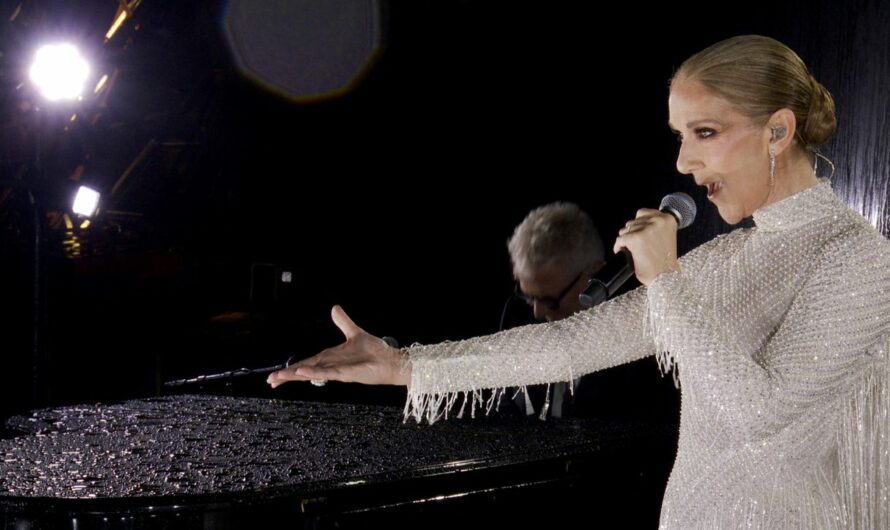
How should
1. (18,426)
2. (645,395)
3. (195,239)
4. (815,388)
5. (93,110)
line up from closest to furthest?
1. (815,388)
2. (18,426)
3. (645,395)
4. (93,110)
5. (195,239)

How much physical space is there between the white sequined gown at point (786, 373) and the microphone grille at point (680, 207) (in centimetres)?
A: 10

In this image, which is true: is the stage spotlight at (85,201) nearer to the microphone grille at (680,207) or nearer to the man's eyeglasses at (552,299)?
the man's eyeglasses at (552,299)

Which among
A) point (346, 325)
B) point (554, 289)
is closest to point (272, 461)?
point (346, 325)

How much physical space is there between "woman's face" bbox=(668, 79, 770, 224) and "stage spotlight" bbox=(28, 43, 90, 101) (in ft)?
13.6

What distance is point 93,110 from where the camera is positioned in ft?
19.4

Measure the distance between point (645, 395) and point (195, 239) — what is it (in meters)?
5.14

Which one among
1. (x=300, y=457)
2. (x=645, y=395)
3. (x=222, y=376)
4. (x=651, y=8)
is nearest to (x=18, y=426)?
(x=222, y=376)

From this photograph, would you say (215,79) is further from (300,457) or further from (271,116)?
(300,457)

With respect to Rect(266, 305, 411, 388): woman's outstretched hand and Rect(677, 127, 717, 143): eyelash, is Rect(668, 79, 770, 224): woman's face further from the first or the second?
Rect(266, 305, 411, 388): woman's outstretched hand

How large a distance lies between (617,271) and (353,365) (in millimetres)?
482

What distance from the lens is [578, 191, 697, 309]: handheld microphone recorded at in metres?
1.30

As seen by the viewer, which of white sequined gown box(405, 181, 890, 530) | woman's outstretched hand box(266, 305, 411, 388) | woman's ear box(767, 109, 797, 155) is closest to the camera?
white sequined gown box(405, 181, 890, 530)

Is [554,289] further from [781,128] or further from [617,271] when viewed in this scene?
[781,128]

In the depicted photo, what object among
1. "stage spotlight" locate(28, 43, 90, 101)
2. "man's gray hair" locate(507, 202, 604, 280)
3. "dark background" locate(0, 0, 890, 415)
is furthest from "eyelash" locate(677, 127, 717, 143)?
"stage spotlight" locate(28, 43, 90, 101)
